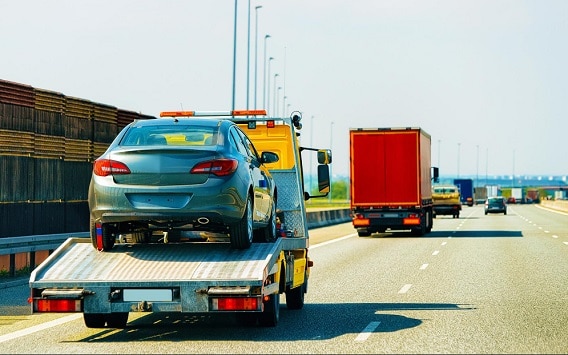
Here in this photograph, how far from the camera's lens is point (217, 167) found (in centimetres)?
1133

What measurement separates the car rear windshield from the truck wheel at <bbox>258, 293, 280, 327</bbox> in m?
1.74

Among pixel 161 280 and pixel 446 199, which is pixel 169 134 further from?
pixel 446 199

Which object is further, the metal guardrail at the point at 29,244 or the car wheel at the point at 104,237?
the metal guardrail at the point at 29,244

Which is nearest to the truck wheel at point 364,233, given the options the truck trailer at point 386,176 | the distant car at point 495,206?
the truck trailer at point 386,176

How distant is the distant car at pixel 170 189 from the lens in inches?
440

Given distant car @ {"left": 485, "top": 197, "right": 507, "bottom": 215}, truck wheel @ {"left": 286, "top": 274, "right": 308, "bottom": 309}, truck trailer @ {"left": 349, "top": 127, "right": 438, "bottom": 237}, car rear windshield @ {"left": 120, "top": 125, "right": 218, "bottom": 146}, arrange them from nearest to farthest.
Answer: car rear windshield @ {"left": 120, "top": 125, "right": 218, "bottom": 146} < truck wheel @ {"left": 286, "top": 274, "right": 308, "bottom": 309} < truck trailer @ {"left": 349, "top": 127, "right": 438, "bottom": 237} < distant car @ {"left": 485, "top": 197, "right": 507, "bottom": 215}

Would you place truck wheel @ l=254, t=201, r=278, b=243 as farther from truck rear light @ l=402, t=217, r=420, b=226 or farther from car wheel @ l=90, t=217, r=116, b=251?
truck rear light @ l=402, t=217, r=420, b=226

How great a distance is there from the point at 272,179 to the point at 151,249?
2.67m

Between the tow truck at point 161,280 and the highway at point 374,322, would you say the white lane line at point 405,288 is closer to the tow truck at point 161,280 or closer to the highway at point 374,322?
the highway at point 374,322

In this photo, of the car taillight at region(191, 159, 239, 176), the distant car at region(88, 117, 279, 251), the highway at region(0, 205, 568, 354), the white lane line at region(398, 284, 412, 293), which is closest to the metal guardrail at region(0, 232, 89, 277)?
the highway at region(0, 205, 568, 354)

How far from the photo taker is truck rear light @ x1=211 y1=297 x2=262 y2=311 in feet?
34.8

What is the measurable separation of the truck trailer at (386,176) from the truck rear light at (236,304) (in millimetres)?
26236

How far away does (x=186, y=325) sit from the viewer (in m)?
12.7

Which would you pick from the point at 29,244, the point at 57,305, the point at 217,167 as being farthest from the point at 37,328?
the point at 29,244
